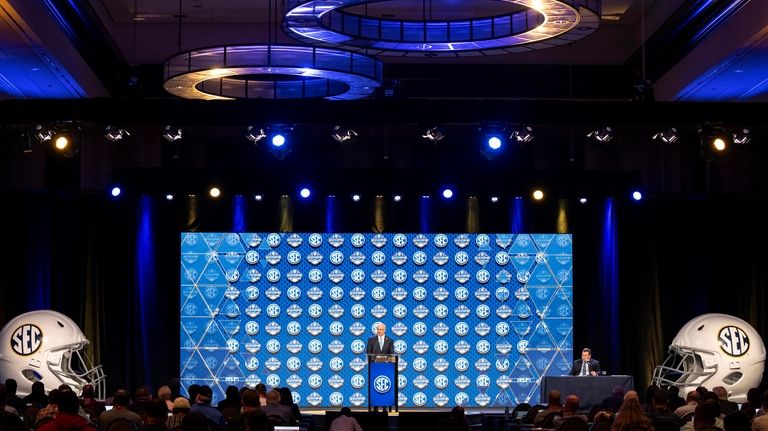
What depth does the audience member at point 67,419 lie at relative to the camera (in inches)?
308

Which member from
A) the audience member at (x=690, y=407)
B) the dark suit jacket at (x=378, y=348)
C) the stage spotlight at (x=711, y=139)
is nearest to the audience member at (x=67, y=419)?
the audience member at (x=690, y=407)

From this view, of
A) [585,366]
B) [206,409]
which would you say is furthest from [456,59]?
[206,409]

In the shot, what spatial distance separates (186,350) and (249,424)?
11240mm

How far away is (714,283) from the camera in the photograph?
65.1 ft

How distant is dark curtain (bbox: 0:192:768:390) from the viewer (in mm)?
18797

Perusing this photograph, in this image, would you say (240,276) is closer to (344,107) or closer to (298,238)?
(298,238)

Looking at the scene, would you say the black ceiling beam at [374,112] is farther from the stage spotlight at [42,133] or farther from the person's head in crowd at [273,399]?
the person's head in crowd at [273,399]

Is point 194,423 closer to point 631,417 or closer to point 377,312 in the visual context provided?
point 631,417

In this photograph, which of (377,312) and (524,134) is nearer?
(524,134)

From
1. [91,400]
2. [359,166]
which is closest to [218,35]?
[359,166]

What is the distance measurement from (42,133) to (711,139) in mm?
8829

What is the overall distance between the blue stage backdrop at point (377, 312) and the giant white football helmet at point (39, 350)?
2.15 metres

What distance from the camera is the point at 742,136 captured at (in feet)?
53.6

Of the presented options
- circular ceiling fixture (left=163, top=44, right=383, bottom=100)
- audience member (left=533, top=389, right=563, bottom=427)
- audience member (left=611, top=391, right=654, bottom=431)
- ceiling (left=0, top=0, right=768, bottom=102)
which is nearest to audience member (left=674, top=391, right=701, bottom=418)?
audience member (left=533, top=389, right=563, bottom=427)
